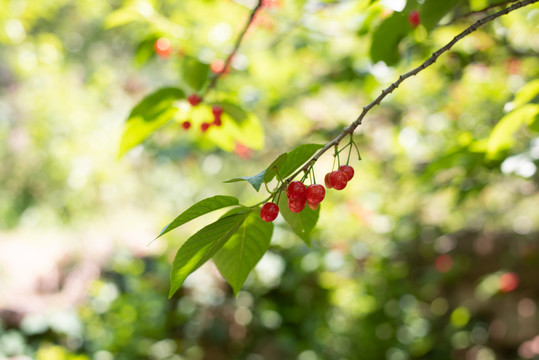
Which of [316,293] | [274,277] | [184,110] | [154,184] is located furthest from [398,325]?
[154,184]

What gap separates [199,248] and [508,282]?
2493 mm

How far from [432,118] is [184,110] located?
1595 mm

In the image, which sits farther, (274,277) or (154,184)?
(154,184)

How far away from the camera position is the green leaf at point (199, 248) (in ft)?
Result: 1.52

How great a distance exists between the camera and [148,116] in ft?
2.75

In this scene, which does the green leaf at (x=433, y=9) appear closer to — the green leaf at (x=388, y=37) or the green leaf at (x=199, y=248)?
the green leaf at (x=388, y=37)

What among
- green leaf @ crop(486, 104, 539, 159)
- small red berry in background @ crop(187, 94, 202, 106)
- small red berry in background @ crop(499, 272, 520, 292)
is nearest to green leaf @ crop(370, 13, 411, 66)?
green leaf @ crop(486, 104, 539, 159)

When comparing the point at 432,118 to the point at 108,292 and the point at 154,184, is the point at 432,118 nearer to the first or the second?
the point at 108,292

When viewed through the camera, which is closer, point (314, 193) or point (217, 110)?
point (314, 193)

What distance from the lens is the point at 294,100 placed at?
2.10 m

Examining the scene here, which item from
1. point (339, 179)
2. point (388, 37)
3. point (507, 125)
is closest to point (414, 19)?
point (388, 37)

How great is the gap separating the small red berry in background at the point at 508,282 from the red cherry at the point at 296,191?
95.0 inches

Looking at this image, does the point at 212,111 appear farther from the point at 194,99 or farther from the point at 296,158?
the point at 296,158

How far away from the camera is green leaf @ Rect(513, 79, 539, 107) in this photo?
0.72 m
